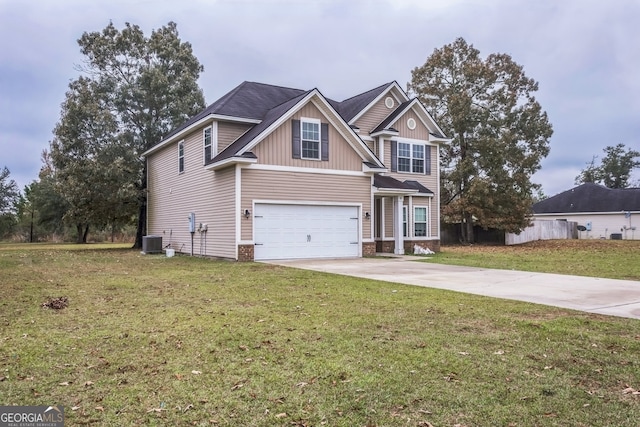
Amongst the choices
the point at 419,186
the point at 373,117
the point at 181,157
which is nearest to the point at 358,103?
the point at 373,117

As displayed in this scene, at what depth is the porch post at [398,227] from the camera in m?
20.3

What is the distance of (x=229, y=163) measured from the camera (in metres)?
15.7

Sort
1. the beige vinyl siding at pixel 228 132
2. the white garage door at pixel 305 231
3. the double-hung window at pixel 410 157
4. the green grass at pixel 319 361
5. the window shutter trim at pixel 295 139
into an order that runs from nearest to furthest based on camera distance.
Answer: the green grass at pixel 319 361, the white garage door at pixel 305 231, the window shutter trim at pixel 295 139, the beige vinyl siding at pixel 228 132, the double-hung window at pixel 410 157

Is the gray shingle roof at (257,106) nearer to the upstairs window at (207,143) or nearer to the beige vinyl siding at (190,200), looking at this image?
the upstairs window at (207,143)

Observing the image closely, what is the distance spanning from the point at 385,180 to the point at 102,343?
16.5m

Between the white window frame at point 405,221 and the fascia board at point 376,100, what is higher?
the fascia board at point 376,100

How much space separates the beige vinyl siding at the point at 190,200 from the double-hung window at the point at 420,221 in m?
9.79

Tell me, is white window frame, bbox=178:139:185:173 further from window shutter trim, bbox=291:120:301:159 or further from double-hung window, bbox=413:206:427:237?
double-hung window, bbox=413:206:427:237

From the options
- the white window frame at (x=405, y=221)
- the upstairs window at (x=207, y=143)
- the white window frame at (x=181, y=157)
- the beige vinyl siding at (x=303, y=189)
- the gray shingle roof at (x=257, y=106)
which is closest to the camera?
the beige vinyl siding at (x=303, y=189)

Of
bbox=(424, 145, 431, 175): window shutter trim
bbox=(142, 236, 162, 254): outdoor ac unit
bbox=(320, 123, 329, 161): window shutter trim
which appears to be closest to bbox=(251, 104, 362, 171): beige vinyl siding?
bbox=(320, 123, 329, 161): window shutter trim

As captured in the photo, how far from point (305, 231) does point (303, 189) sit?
5.20 feet

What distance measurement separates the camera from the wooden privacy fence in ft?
99.5

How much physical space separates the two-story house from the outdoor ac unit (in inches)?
31.1

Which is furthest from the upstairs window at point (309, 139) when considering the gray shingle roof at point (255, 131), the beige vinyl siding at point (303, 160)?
the gray shingle roof at point (255, 131)
